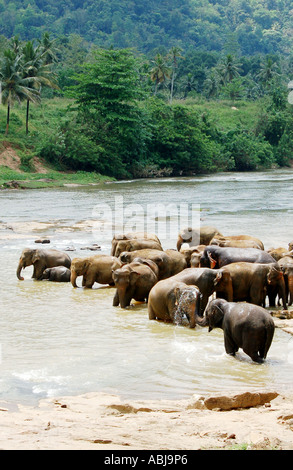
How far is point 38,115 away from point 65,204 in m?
30.1

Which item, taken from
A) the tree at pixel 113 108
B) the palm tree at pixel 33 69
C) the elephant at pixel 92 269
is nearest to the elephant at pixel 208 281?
the elephant at pixel 92 269

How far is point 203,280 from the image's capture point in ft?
29.5

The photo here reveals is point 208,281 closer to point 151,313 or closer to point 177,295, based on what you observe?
point 177,295

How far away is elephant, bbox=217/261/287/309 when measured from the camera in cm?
911

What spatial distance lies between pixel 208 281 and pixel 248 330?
81.1 inches

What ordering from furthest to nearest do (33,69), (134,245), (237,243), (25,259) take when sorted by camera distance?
(33,69) → (25,259) → (134,245) → (237,243)

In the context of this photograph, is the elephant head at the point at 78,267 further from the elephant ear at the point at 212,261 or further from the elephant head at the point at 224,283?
the elephant head at the point at 224,283

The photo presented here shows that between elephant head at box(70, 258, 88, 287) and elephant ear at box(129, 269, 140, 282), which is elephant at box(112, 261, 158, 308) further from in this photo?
elephant head at box(70, 258, 88, 287)

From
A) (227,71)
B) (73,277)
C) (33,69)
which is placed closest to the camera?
(73,277)

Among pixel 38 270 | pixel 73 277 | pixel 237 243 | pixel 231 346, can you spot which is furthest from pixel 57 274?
pixel 231 346
